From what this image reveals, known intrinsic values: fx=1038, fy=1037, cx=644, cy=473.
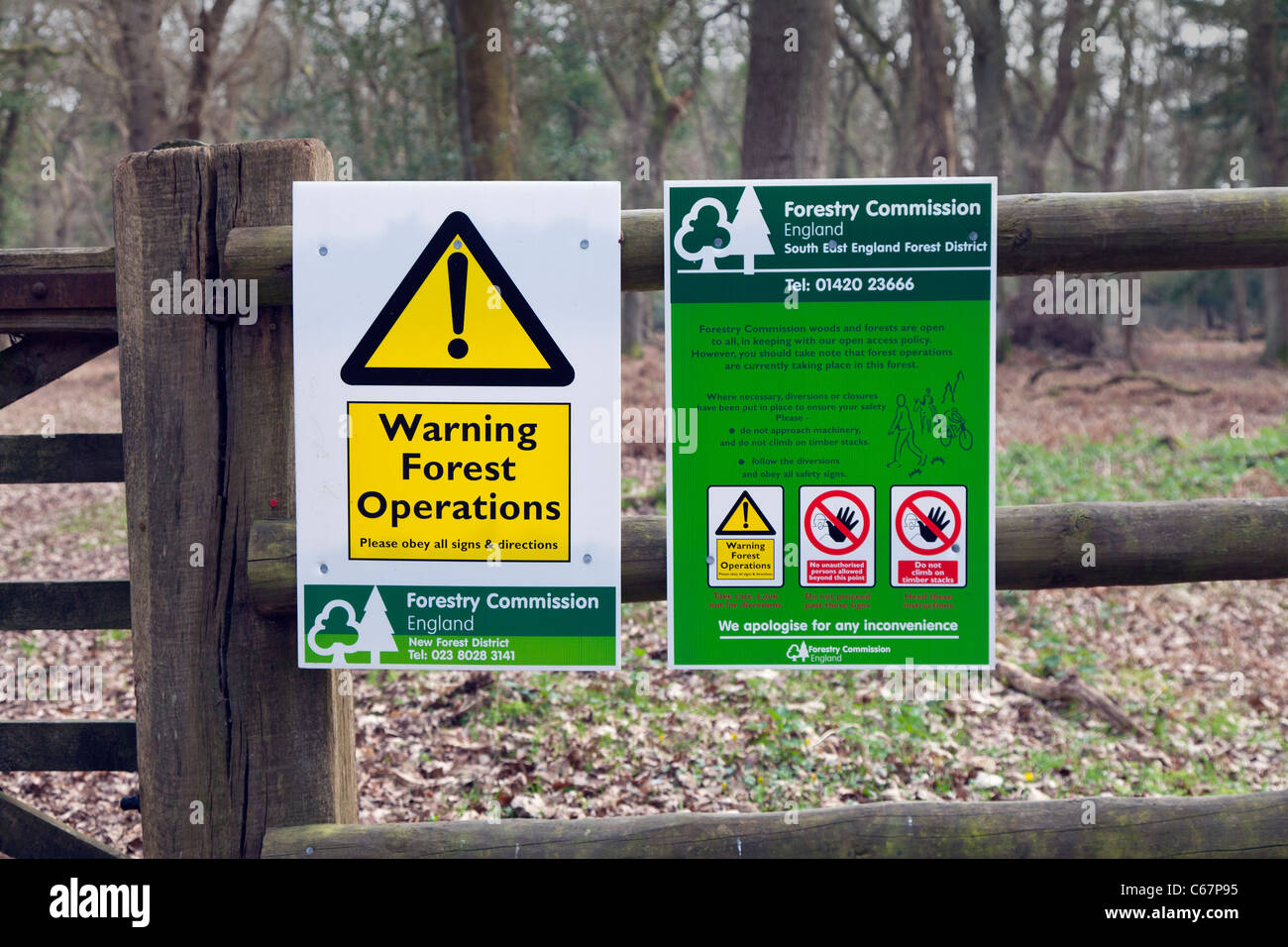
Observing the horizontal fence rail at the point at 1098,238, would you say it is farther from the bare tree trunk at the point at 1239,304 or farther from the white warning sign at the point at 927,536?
the bare tree trunk at the point at 1239,304

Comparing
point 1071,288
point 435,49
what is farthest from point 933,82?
point 1071,288

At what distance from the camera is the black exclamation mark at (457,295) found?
251cm

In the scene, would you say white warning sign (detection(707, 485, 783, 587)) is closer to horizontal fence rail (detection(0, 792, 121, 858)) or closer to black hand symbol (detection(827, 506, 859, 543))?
black hand symbol (detection(827, 506, 859, 543))

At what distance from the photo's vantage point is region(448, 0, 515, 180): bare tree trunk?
1098 cm

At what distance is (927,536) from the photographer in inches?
100

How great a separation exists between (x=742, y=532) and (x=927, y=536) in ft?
1.49

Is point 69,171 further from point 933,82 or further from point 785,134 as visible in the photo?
point 785,134

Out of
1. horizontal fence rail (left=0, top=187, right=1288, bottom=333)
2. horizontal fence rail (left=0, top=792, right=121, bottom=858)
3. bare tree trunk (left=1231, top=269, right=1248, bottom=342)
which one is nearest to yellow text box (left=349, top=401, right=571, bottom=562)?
horizontal fence rail (left=0, top=187, right=1288, bottom=333)

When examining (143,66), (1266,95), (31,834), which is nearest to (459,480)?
(31,834)

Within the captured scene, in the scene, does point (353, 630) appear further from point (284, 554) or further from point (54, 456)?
point (54, 456)

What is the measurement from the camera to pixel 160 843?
264 cm

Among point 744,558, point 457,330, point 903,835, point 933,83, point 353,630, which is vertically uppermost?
point 933,83

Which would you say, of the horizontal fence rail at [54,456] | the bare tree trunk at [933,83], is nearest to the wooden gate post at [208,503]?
the horizontal fence rail at [54,456]

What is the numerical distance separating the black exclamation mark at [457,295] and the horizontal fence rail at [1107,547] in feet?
1.97
